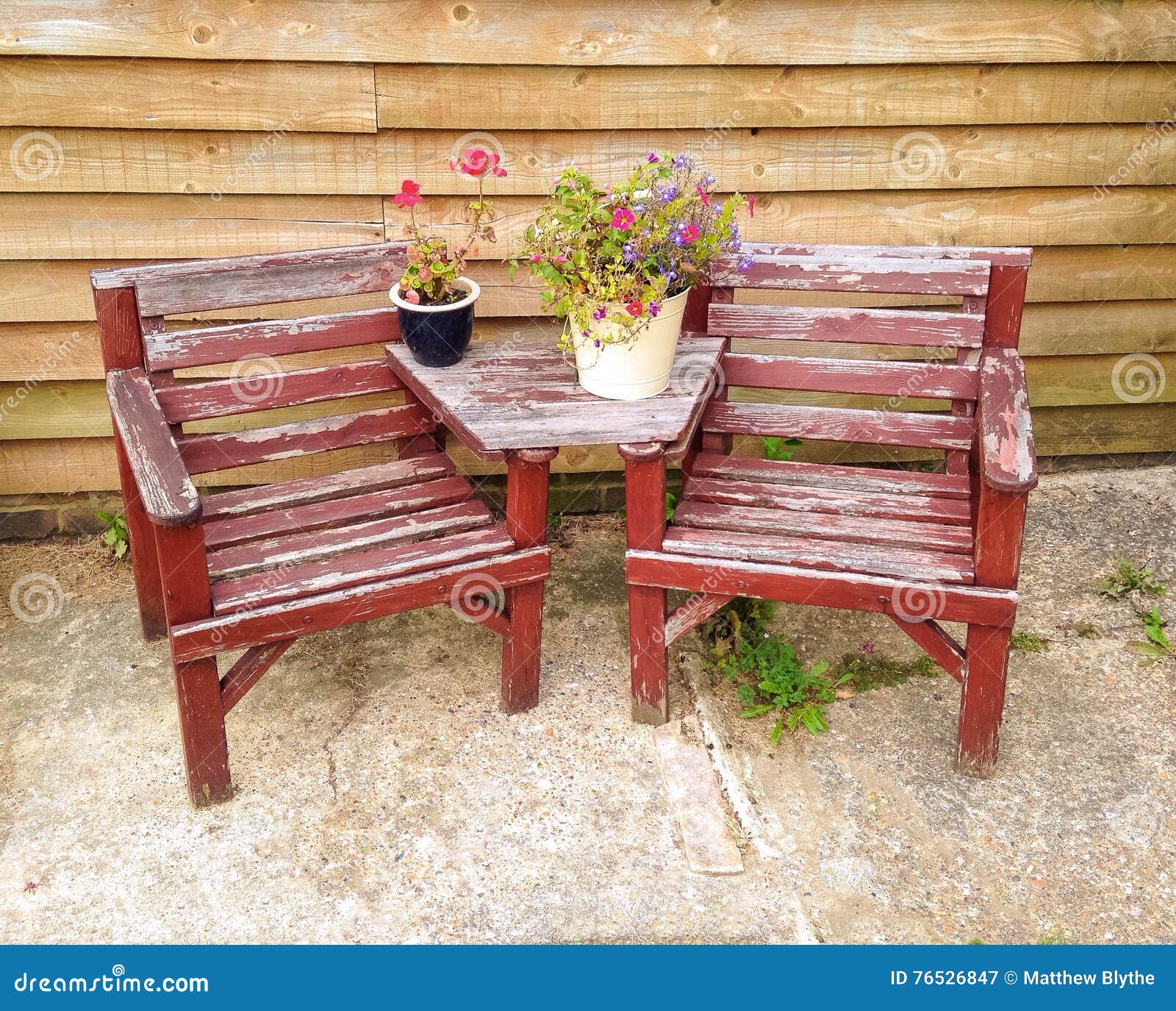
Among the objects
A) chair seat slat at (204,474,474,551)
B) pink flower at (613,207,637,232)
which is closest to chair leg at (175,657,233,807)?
chair seat slat at (204,474,474,551)

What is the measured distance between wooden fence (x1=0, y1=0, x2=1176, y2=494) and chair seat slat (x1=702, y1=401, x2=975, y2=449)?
0.67 m

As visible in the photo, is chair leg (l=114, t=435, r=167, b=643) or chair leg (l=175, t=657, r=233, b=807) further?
chair leg (l=114, t=435, r=167, b=643)

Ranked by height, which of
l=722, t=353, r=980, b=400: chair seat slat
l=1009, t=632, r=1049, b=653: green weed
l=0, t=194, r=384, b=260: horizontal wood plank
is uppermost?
l=0, t=194, r=384, b=260: horizontal wood plank

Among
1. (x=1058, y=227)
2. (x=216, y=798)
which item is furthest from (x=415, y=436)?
(x=1058, y=227)

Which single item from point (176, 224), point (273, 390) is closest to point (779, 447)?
point (273, 390)

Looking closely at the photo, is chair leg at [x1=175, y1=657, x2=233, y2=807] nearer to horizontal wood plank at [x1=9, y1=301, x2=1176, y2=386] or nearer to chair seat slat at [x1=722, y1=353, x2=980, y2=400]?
horizontal wood plank at [x1=9, y1=301, x2=1176, y2=386]

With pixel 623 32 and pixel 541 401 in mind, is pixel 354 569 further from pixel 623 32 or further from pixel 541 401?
pixel 623 32

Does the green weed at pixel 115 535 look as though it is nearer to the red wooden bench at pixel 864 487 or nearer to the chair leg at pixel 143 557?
the chair leg at pixel 143 557

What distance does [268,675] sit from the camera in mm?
3420

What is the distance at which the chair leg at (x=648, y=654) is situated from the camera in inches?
120

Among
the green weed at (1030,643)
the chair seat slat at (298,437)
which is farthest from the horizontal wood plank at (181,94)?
the green weed at (1030,643)

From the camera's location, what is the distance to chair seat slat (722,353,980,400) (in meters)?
3.28

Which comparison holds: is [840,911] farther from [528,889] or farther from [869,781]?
[528,889]

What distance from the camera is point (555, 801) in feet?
9.70
